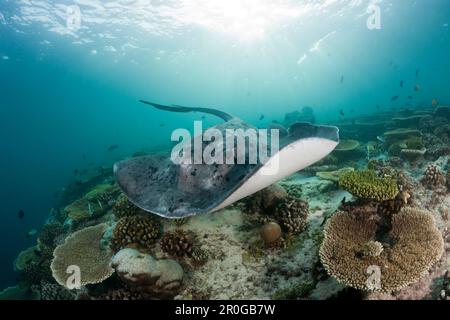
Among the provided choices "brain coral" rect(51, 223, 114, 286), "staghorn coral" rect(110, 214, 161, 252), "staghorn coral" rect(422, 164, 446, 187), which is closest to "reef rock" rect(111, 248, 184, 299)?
"staghorn coral" rect(110, 214, 161, 252)

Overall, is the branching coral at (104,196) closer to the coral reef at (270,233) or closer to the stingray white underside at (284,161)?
the coral reef at (270,233)

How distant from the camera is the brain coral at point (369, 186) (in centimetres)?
473

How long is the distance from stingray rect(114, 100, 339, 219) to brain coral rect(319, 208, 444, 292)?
1358mm

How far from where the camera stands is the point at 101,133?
10912 cm

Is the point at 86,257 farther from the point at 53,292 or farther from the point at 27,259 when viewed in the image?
the point at 27,259

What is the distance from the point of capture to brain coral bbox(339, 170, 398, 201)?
15.5 ft

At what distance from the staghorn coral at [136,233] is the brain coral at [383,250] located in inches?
123

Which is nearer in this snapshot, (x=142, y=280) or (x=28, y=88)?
(x=142, y=280)

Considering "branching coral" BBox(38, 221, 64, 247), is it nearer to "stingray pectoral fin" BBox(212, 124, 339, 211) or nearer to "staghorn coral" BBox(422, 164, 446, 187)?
"stingray pectoral fin" BBox(212, 124, 339, 211)

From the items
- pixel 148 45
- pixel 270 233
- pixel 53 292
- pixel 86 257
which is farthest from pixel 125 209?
pixel 148 45

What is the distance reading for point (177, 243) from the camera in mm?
5004

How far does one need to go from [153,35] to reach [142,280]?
3418 cm
